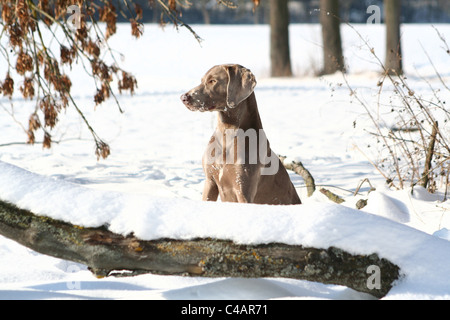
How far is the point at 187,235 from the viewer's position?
2.64m

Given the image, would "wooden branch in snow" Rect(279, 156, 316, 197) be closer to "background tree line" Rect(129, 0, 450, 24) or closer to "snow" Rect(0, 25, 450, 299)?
"snow" Rect(0, 25, 450, 299)

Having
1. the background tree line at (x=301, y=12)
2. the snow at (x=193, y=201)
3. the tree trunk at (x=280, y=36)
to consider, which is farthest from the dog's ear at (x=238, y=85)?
the background tree line at (x=301, y=12)

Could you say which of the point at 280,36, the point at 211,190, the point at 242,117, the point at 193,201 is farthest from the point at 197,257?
the point at 280,36

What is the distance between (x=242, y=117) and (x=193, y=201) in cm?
86

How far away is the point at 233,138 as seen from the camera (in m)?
3.43

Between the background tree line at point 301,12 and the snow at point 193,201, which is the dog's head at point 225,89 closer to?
the snow at point 193,201

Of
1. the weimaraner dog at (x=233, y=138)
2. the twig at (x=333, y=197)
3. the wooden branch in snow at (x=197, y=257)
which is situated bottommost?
the twig at (x=333, y=197)

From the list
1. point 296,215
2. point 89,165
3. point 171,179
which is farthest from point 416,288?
point 89,165

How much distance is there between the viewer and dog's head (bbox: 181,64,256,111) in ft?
10.8

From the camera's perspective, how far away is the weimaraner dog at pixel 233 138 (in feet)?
10.8

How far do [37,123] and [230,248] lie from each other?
9.72 ft

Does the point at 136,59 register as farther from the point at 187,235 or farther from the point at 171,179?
the point at 187,235

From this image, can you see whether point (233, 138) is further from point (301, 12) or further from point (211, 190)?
point (301, 12)

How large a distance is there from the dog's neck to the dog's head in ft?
0.22
